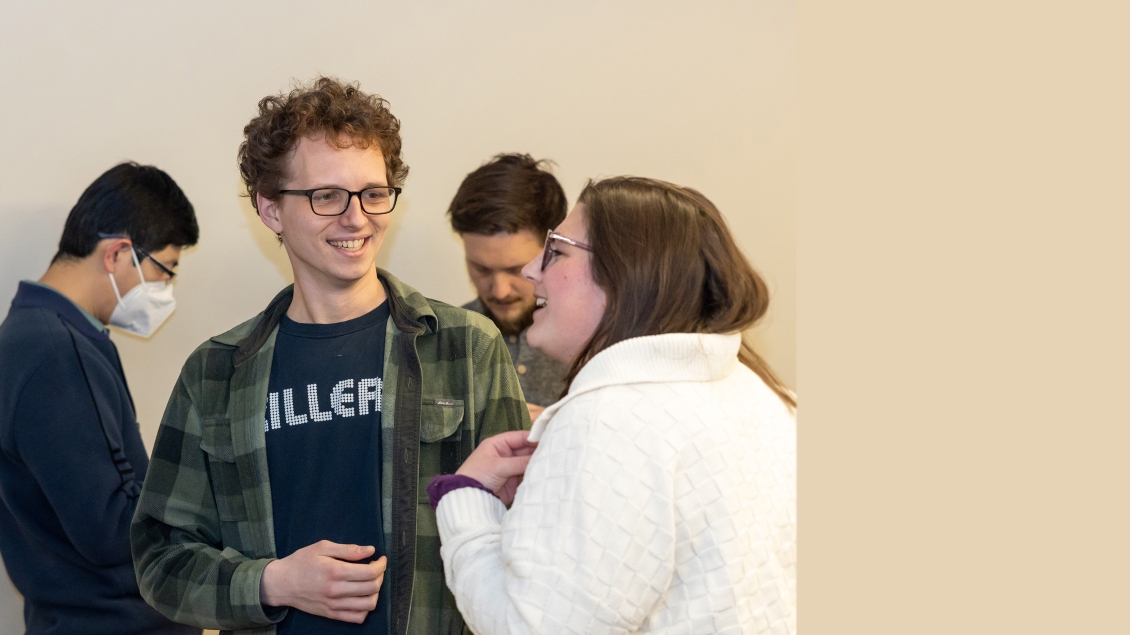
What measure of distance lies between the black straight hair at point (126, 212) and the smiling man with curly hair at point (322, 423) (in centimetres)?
77

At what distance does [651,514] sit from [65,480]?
1721mm

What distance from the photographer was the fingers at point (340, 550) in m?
1.66

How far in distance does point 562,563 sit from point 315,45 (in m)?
2.23

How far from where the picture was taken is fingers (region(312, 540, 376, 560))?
65.2 inches

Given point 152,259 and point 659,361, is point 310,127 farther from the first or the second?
point 659,361

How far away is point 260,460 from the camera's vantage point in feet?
5.96

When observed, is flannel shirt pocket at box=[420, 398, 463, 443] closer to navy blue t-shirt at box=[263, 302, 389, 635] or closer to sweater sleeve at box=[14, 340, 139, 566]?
navy blue t-shirt at box=[263, 302, 389, 635]

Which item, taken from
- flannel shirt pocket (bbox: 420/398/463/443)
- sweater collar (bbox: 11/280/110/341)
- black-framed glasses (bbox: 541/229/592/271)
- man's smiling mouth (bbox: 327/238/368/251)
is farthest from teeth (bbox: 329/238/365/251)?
sweater collar (bbox: 11/280/110/341)

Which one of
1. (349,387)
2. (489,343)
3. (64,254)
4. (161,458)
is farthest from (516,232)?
(64,254)

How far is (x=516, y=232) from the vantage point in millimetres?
2541

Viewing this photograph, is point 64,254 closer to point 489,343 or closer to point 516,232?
point 516,232

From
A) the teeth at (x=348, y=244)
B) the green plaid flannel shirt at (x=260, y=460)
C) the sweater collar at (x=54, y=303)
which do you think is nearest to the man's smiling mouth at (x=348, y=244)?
the teeth at (x=348, y=244)

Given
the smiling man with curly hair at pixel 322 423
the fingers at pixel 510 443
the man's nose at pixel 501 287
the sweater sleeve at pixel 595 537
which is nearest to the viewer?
the sweater sleeve at pixel 595 537

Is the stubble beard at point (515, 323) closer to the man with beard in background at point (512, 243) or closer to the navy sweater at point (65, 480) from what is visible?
the man with beard in background at point (512, 243)
